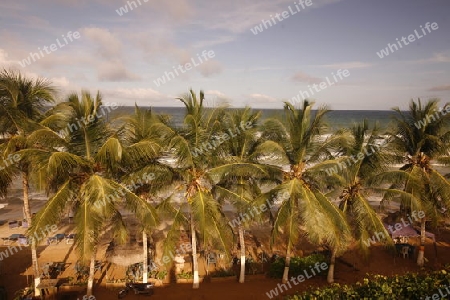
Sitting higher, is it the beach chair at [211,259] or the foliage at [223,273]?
the beach chair at [211,259]

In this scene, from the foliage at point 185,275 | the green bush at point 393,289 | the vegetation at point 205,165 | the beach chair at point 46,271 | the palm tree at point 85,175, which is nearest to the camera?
the green bush at point 393,289

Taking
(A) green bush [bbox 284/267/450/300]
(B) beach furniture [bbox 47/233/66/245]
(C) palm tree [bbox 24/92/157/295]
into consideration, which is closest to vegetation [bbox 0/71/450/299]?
(C) palm tree [bbox 24/92/157/295]

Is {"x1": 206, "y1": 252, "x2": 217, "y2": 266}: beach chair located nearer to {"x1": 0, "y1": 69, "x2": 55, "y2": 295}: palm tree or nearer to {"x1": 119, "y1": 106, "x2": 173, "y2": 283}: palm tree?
{"x1": 119, "y1": 106, "x2": 173, "y2": 283}: palm tree

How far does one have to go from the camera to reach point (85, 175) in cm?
986

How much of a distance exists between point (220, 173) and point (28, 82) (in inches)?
295

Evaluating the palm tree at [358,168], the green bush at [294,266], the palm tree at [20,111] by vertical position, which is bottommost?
the green bush at [294,266]

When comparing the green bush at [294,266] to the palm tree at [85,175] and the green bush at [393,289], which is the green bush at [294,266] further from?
the green bush at [393,289]

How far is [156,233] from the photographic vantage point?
1805 centimetres

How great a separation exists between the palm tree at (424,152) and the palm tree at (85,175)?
9.58 meters

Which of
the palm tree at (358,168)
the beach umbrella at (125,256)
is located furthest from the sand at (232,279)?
the palm tree at (358,168)

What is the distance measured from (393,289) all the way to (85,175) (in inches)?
356

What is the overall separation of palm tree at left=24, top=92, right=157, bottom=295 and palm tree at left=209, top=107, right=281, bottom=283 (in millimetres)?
2965

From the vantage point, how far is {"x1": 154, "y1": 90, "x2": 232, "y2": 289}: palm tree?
10180 mm

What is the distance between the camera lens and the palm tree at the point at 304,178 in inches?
390
